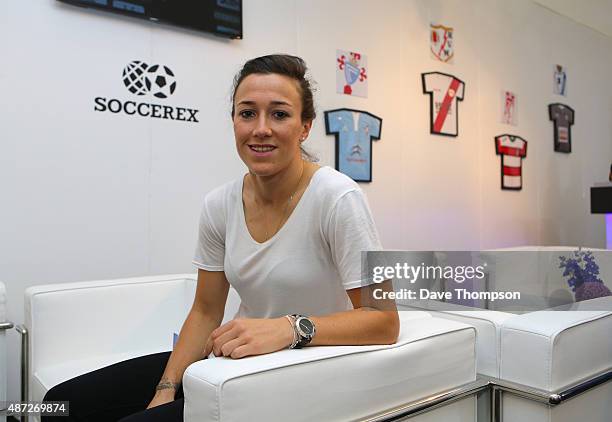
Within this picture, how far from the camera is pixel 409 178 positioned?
15.1 ft

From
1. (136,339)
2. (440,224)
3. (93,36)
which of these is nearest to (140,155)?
(93,36)

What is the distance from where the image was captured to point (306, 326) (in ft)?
4.14

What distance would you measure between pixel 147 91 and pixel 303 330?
7.49 ft

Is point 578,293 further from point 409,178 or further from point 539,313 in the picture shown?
point 409,178

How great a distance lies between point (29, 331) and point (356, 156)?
8.74 feet

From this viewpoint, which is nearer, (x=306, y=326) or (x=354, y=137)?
(x=306, y=326)

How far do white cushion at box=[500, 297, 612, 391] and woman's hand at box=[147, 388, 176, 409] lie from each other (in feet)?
3.19

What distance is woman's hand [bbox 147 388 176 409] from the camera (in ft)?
4.74

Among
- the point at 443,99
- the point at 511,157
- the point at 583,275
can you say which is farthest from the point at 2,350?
the point at 511,157

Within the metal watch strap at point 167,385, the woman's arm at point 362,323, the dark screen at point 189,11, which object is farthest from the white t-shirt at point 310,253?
the dark screen at point 189,11

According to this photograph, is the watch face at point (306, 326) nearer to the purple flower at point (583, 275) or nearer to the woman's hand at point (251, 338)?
the woman's hand at point (251, 338)

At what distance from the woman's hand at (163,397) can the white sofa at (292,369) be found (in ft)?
1.10

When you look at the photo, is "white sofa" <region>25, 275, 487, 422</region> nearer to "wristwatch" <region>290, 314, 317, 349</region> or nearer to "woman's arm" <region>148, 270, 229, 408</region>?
"wristwatch" <region>290, 314, 317, 349</region>

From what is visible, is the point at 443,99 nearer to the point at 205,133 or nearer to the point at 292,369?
the point at 205,133
